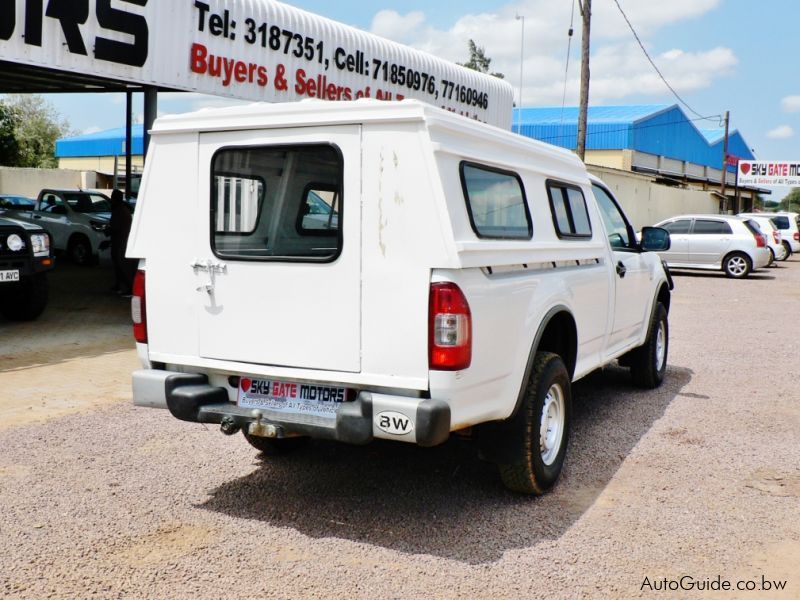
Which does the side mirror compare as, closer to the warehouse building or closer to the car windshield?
the car windshield

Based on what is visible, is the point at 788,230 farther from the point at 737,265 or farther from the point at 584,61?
the point at 584,61

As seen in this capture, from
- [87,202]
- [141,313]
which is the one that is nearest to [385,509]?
[141,313]

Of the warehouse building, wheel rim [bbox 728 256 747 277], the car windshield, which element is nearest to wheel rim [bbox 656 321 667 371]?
wheel rim [bbox 728 256 747 277]

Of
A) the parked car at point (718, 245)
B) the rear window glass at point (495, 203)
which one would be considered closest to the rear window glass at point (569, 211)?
the rear window glass at point (495, 203)

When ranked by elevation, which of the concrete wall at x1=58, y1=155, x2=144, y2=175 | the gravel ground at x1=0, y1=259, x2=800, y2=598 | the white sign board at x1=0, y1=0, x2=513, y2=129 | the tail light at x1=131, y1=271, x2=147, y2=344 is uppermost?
the concrete wall at x1=58, y1=155, x2=144, y2=175

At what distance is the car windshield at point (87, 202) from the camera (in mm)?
19562

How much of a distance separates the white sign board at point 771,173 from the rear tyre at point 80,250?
165 feet

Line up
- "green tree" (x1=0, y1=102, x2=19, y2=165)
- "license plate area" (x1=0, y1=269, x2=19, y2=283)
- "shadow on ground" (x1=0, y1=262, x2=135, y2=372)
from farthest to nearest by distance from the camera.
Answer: "green tree" (x1=0, y1=102, x2=19, y2=165) → "license plate area" (x1=0, y1=269, x2=19, y2=283) → "shadow on ground" (x1=0, y1=262, x2=135, y2=372)

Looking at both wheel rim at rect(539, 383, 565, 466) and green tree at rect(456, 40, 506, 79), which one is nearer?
wheel rim at rect(539, 383, 565, 466)

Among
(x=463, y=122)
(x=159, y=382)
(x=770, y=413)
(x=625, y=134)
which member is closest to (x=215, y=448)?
(x=159, y=382)

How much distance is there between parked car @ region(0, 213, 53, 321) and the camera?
9969mm

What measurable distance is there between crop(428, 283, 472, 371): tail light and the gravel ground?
96cm

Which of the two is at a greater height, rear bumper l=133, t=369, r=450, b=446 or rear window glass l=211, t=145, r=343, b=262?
rear window glass l=211, t=145, r=343, b=262

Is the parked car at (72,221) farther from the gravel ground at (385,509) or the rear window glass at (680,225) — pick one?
the rear window glass at (680,225)
